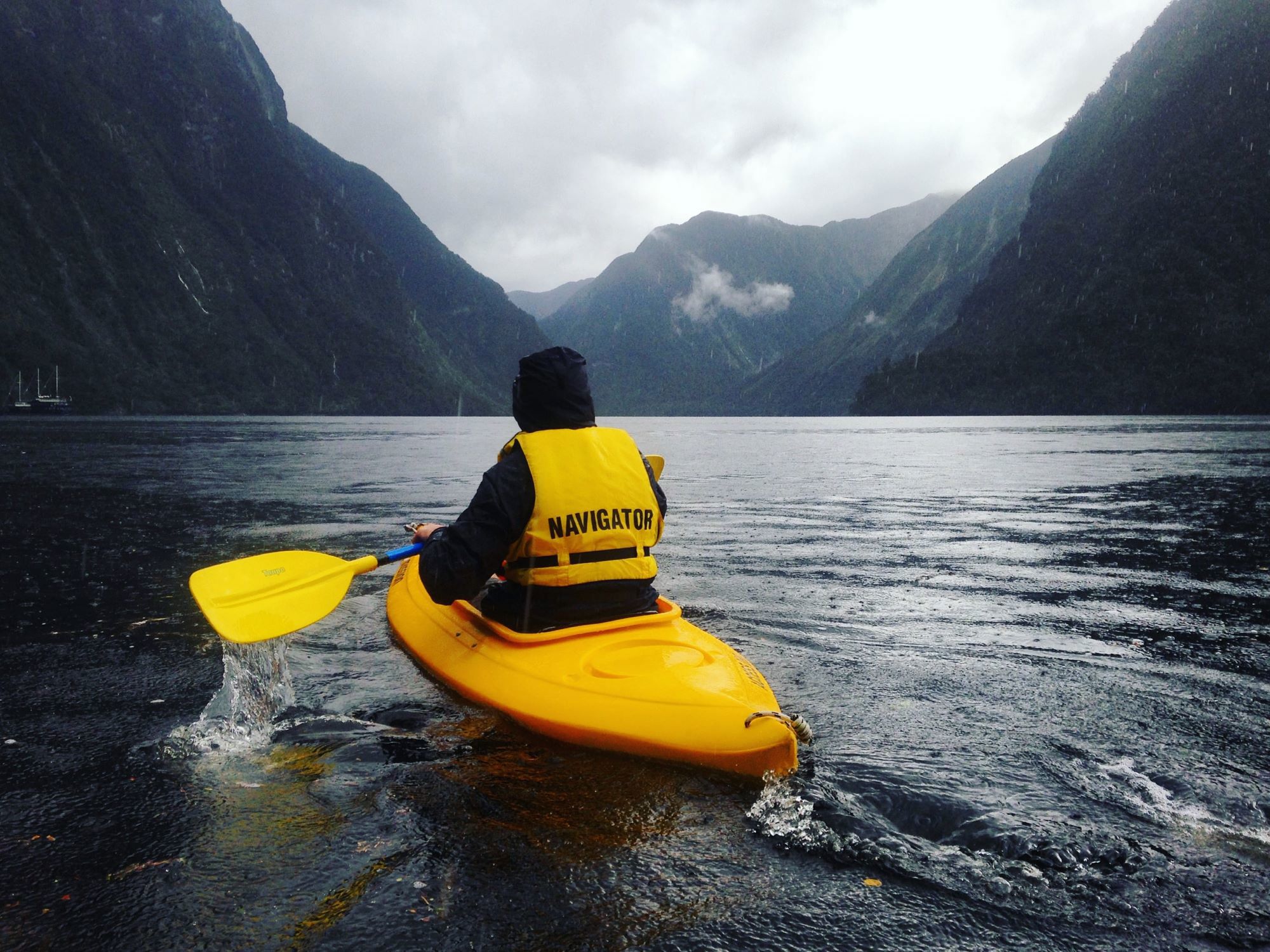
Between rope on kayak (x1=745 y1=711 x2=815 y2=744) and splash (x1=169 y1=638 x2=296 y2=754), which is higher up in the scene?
rope on kayak (x1=745 y1=711 x2=815 y2=744)

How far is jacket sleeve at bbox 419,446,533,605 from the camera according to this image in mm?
4410

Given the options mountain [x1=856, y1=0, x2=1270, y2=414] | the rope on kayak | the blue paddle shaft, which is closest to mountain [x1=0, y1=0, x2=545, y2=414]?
mountain [x1=856, y1=0, x2=1270, y2=414]

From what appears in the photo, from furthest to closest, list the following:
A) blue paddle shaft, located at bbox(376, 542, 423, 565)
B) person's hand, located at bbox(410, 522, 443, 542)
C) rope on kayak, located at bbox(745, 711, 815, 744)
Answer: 1. person's hand, located at bbox(410, 522, 443, 542)
2. blue paddle shaft, located at bbox(376, 542, 423, 565)
3. rope on kayak, located at bbox(745, 711, 815, 744)

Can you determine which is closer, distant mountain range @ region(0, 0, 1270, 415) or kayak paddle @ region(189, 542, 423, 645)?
kayak paddle @ region(189, 542, 423, 645)

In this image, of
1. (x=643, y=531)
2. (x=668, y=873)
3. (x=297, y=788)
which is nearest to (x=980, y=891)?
(x=668, y=873)

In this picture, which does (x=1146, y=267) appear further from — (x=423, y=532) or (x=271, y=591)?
(x=271, y=591)

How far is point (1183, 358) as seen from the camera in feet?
373

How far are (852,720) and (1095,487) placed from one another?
17.0 meters

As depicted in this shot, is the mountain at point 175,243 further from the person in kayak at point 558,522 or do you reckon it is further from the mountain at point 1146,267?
the person in kayak at point 558,522

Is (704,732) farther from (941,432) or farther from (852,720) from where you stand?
(941,432)

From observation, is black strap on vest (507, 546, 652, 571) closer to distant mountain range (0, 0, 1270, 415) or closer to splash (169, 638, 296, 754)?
splash (169, 638, 296, 754)

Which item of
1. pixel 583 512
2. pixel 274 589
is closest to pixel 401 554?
pixel 274 589

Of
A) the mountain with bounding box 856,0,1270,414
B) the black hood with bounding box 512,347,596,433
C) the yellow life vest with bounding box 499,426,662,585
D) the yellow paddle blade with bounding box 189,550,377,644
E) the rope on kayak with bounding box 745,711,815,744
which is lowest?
the rope on kayak with bounding box 745,711,815,744

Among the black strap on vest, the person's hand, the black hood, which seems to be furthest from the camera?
the person's hand
